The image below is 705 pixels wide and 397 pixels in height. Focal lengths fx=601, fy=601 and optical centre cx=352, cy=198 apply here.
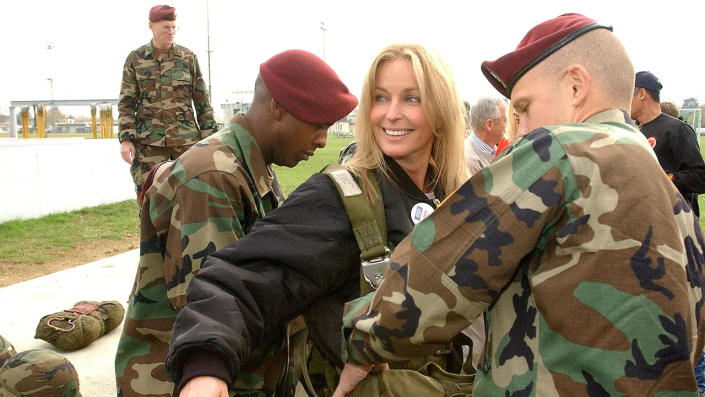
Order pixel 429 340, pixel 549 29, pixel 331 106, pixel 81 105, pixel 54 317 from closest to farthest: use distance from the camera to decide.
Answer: pixel 429 340 → pixel 549 29 → pixel 331 106 → pixel 54 317 → pixel 81 105

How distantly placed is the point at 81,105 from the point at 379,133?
2383cm

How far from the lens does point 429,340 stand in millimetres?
1202

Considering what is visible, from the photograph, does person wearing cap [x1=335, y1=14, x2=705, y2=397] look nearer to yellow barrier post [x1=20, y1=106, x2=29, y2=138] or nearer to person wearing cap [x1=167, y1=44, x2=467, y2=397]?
person wearing cap [x1=167, y1=44, x2=467, y2=397]

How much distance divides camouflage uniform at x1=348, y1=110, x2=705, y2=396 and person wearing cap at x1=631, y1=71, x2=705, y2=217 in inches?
171

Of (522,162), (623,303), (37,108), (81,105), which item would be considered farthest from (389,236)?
(81,105)

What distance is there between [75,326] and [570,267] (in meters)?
3.84

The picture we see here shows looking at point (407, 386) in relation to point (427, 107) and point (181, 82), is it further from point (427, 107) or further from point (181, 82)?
point (181, 82)

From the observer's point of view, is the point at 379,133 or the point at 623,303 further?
the point at 379,133

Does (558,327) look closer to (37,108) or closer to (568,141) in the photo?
(568,141)

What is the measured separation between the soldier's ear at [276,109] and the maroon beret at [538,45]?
3.63ft

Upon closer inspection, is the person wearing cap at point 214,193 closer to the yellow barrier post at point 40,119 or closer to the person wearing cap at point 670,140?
the person wearing cap at point 670,140

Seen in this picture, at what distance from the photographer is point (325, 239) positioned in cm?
160

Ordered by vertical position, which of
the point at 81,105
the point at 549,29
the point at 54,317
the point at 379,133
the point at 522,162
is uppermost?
the point at 549,29

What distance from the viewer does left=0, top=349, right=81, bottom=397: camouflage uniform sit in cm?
292
